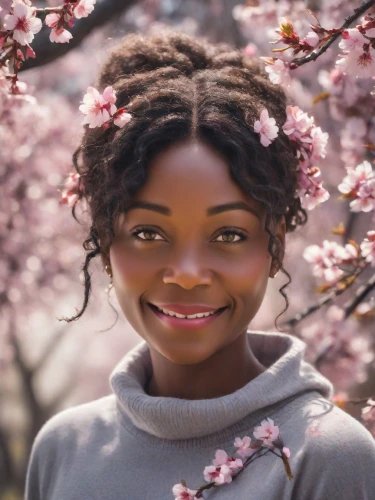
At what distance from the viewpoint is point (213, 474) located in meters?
1.54

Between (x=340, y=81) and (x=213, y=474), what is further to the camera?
(x=340, y=81)

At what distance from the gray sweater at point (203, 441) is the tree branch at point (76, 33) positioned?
721mm

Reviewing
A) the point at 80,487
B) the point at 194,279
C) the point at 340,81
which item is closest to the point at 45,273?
the point at 340,81

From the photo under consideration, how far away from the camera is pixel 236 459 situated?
155 centimetres

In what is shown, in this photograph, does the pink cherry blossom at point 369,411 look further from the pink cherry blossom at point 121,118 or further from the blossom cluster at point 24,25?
the blossom cluster at point 24,25

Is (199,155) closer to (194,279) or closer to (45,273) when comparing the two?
(194,279)

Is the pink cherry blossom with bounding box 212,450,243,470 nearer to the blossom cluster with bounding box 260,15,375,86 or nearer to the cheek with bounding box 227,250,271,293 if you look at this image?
the cheek with bounding box 227,250,271,293

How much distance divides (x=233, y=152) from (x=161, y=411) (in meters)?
0.53

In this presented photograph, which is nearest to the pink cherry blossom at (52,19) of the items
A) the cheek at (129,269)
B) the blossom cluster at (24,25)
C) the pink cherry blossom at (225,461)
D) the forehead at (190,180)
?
the blossom cluster at (24,25)

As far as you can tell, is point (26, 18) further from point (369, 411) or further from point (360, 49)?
point (369, 411)

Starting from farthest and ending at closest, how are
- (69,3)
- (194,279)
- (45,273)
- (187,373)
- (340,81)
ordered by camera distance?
1. (45,273)
2. (340,81)
3. (187,373)
4. (69,3)
5. (194,279)

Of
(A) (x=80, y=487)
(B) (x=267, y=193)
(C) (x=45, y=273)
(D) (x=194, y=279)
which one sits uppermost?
(B) (x=267, y=193)

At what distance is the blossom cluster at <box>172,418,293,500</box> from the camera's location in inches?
59.6

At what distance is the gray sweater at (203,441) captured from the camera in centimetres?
148
